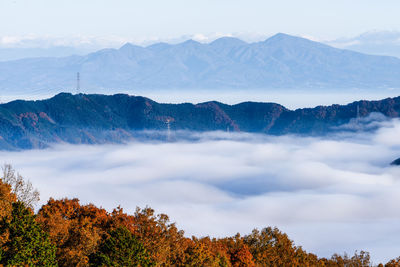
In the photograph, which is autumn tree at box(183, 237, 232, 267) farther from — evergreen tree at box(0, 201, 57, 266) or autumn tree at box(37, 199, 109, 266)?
evergreen tree at box(0, 201, 57, 266)

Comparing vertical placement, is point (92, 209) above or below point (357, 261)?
above

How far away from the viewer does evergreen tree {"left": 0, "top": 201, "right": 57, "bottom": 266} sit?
64.2m

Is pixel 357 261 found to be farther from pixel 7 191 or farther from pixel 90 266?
pixel 7 191

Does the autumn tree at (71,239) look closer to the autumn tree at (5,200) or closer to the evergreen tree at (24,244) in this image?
the autumn tree at (5,200)

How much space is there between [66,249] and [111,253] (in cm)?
538

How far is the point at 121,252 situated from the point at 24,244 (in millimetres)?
10995

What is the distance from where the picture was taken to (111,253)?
70.9 metres

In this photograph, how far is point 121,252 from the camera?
71.0m

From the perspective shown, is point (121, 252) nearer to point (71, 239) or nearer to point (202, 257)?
point (71, 239)

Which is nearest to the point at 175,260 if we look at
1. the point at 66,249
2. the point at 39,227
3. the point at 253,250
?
the point at 66,249

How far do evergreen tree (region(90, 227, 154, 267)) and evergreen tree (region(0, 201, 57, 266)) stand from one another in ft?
19.3

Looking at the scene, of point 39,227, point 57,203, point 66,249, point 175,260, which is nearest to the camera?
point 39,227

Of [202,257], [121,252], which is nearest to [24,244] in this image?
[121,252]

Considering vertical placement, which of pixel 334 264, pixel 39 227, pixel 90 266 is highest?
pixel 39 227
